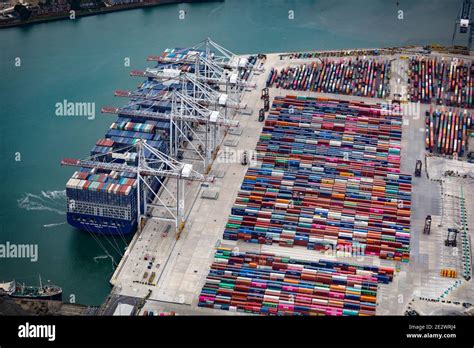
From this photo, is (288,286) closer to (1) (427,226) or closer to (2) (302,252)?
(2) (302,252)

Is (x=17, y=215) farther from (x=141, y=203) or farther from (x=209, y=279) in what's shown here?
(x=209, y=279)

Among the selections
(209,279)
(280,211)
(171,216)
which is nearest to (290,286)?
(209,279)

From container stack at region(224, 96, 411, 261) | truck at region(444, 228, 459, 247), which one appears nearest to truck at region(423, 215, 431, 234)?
container stack at region(224, 96, 411, 261)

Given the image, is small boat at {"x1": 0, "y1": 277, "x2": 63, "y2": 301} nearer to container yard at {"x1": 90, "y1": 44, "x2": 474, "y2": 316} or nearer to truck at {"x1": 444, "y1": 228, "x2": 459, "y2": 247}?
container yard at {"x1": 90, "y1": 44, "x2": 474, "y2": 316}

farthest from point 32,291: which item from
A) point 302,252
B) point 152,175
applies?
point 302,252

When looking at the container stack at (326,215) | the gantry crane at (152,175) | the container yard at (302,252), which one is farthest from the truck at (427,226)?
the gantry crane at (152,175)

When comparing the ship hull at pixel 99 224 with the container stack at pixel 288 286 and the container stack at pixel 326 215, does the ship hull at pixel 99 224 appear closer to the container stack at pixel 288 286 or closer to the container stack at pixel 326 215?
the container stack at pixel 326 215
